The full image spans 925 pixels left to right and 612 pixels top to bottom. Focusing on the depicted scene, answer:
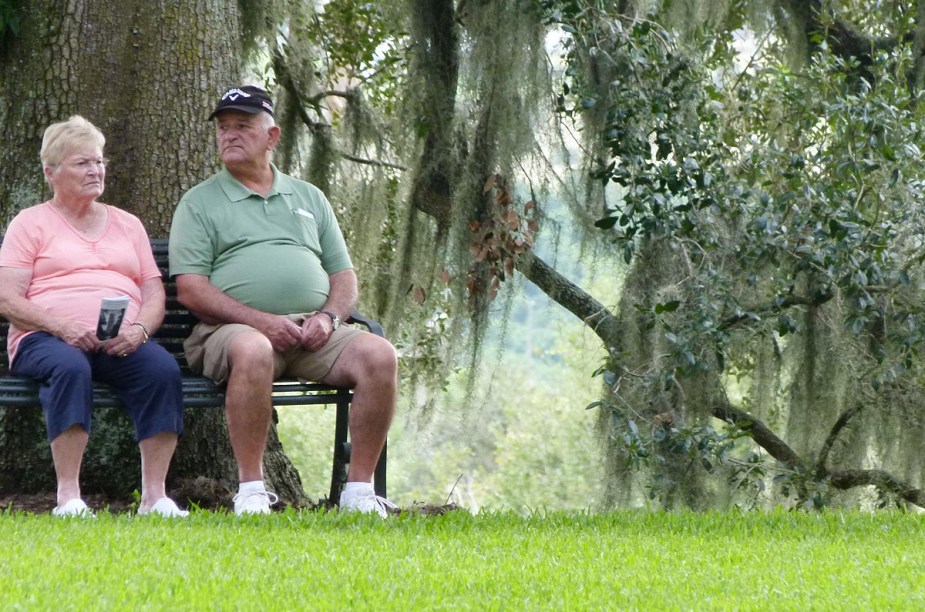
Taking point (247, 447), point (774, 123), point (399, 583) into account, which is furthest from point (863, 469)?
point (399, 583)

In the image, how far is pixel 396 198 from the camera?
7.08 metres

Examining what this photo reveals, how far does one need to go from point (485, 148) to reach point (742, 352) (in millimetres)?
1645

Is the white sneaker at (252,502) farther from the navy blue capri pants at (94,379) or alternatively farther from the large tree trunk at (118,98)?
the large tree trunk at (118,98)

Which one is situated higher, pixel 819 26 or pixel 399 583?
A: pixel 819 26

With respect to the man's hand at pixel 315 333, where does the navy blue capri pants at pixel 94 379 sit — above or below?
below

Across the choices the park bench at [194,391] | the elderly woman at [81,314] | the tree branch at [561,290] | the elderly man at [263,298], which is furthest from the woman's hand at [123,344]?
the tree branch at [561,290]

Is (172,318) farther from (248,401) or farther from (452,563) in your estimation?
(452,563)

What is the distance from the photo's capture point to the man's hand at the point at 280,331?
163 inches

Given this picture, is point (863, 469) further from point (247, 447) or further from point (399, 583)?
point (399, 583)

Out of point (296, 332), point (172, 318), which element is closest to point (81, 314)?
point (172, 318)

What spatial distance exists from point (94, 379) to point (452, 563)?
1.49 metres

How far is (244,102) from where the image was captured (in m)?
4.34

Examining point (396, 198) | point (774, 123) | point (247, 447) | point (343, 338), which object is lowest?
point (247, 447)

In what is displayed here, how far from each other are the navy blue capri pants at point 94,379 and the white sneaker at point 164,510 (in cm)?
21
